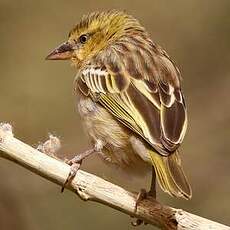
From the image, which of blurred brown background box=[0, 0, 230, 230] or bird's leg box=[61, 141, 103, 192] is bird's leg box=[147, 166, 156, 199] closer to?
bird's leg box=[61, 141, 103, 192]

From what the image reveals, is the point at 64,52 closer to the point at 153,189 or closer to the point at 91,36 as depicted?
the point at 91,36

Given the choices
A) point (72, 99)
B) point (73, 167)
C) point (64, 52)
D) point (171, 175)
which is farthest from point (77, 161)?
point (72, 99)

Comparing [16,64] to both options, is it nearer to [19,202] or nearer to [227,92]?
[227,92]

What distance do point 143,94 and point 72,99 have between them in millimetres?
4190

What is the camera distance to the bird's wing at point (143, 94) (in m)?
5.40

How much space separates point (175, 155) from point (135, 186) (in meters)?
2.52

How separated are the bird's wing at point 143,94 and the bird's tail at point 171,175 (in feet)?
0.17

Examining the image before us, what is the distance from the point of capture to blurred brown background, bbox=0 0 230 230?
8016mm

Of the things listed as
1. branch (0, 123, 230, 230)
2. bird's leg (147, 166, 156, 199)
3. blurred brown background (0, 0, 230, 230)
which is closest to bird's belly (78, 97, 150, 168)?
bird's leg (147, 166, 156, 199)

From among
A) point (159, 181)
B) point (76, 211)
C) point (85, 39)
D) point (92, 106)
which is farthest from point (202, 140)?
point (159, 181)

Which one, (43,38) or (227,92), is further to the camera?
(43,38)

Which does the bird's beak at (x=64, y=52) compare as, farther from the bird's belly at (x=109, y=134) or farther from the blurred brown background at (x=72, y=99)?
the blurred brown background at (x=72, y=99)

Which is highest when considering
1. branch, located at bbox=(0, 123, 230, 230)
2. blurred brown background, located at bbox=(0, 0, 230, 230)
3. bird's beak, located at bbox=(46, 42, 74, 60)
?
blurred brown background, located at bbox=(0, 0, 230, 230)

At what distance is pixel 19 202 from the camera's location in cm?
747
